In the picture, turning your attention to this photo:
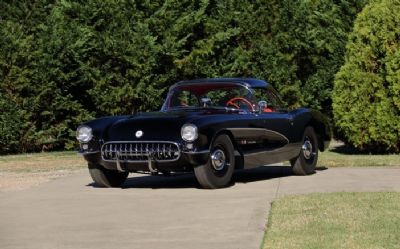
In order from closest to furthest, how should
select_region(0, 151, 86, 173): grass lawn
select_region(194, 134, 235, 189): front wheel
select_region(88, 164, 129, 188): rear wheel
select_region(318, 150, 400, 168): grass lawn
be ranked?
select_region(194, 134, 235, 189): front wheel
select_region(88, 164, 129, 188): rear wheel
select_region(318, 150, 400, 168): grass lawn
select_region(0, 151, 86, 173): grass lawn

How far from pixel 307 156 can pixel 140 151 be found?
3.37m

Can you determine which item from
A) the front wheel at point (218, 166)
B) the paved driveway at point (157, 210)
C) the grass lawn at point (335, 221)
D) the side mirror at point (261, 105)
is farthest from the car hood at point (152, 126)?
the grass lawn at point (335, 221)

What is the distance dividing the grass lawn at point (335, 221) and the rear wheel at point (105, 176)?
306 cm

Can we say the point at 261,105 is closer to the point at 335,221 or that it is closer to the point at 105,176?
the point at 105,176

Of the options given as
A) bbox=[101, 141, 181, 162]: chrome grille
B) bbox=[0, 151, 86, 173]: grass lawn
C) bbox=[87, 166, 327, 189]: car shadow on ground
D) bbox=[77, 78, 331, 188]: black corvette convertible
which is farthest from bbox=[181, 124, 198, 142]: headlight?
bbox=[0, 151, 86, 173]: grass lawn

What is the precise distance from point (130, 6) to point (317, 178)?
364 inches

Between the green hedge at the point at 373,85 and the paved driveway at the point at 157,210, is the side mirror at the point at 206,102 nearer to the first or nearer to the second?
the paved driveway at the point at 157,210

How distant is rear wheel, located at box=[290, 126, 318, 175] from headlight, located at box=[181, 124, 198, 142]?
9.18 feet

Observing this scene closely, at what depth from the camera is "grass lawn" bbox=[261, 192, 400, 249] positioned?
6.86 m

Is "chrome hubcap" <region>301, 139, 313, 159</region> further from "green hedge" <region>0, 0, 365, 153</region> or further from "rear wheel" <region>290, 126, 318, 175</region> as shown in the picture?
"green hedge" <region>0, 0, 365, 153</region>

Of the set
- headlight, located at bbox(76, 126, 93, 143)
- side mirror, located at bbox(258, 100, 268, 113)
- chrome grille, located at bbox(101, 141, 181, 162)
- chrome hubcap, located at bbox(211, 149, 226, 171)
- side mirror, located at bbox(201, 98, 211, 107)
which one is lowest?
chrome hubcap, located at bbox(211, 149, 226, 171)

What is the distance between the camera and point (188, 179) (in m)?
13.0

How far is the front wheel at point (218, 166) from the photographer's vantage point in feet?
35.6

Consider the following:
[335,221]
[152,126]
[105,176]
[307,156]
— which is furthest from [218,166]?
[335,221]
